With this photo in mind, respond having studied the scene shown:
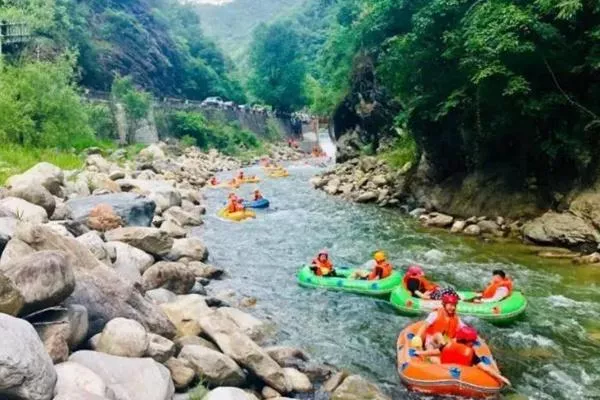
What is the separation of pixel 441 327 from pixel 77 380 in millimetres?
4846

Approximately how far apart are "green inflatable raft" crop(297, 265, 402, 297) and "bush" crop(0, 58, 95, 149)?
1236 cm

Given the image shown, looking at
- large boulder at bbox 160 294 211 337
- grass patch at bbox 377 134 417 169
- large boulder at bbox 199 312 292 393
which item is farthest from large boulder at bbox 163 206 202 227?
large boulder at bbox 199 312 292 393

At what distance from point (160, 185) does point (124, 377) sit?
1497 centimetres

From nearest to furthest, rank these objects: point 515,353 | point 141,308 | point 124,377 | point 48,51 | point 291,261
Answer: point 124,377 < point 141,308 < point 515,353 < point 291,261 < point 48,51

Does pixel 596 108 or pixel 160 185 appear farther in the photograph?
pixel 160 185

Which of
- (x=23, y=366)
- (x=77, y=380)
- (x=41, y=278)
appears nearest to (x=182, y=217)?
(x=41, y=278)

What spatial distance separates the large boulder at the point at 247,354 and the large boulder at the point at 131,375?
4.23ft

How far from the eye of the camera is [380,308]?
34.1 ft

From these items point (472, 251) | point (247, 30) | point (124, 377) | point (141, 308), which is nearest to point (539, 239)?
point (472, 251)

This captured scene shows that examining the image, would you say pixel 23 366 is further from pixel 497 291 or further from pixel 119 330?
pixel 497 291

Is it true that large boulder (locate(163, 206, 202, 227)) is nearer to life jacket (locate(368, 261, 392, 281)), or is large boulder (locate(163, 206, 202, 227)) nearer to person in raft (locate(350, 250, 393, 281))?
person in raft (locate(350, 250, 393, 281))

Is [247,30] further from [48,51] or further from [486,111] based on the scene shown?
[486,111]

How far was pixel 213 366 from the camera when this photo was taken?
19.8ft

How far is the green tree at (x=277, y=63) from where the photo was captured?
60.0m
